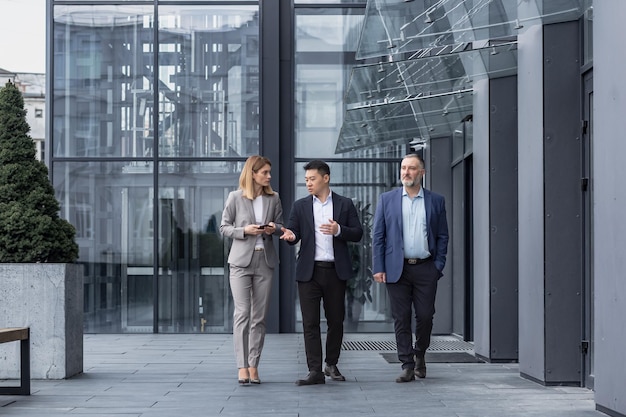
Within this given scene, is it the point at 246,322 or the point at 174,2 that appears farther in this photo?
the point at 174,2

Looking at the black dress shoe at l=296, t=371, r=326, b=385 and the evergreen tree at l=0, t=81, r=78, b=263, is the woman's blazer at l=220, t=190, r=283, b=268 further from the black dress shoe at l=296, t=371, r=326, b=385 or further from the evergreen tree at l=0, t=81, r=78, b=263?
the evergreen tree at l=0, t=81, r=78, b=263

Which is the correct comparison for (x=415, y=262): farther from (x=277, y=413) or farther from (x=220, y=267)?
(x=220, y=267)

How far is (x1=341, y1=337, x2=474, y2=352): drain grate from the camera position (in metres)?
12.6

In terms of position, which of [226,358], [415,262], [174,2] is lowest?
[226,358]

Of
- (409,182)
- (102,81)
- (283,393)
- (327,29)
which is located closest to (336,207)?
(409,182)

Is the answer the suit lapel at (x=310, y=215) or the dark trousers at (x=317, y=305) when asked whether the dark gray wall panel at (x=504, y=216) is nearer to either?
the dark trousers at (x=317, y=305)

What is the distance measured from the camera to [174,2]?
53.5ft

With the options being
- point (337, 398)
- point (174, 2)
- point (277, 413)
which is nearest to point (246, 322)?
point (337, 398)

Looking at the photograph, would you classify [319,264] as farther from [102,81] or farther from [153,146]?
[102,81]

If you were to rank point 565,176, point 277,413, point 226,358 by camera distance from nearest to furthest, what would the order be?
point 277,413 → point 565,176 → point 226,358

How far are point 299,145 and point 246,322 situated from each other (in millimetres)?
7648

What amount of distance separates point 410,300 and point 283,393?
1.46 metres

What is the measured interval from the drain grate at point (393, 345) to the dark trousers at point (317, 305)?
369 centimetres

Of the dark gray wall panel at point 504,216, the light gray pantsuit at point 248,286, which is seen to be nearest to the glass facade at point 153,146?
the dark gray wall panel at point 504,216
